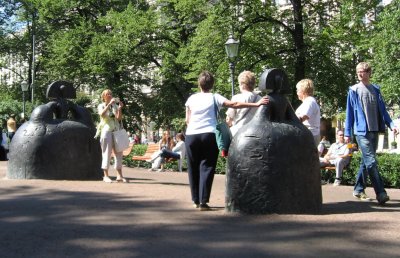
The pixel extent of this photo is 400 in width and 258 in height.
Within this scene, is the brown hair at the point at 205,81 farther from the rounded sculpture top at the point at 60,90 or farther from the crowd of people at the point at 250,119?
the rounded sculpture top at the point at 60,90

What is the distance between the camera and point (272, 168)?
6.59 metres

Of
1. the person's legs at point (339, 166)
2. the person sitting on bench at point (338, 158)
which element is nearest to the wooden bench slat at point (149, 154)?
the person sitting on bench at point (338, 158)

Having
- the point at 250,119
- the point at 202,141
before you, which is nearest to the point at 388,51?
the point at 250,119

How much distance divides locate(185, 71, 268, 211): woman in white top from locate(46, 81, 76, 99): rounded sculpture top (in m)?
5.06

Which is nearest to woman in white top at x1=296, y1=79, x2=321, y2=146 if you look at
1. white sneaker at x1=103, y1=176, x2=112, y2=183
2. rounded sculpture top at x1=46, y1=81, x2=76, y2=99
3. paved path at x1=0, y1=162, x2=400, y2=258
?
paved path at x1=0, y1=162, x2=400, y2=258

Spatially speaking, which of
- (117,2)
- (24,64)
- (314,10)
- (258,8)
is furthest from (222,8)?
(24,64)

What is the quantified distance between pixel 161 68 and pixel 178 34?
2895 millimetres

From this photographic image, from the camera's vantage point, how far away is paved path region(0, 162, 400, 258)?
16.7ft

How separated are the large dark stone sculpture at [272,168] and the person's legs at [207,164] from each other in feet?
1.37

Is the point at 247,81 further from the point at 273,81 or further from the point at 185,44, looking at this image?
the point at 185,44

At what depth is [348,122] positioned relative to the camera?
8320 millimetres

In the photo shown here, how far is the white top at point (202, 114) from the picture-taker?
7.26 metres

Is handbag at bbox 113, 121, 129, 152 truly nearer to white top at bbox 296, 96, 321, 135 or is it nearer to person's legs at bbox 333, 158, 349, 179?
white top at bbox 296, 96, 321, 135

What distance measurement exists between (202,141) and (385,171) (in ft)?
27.4
